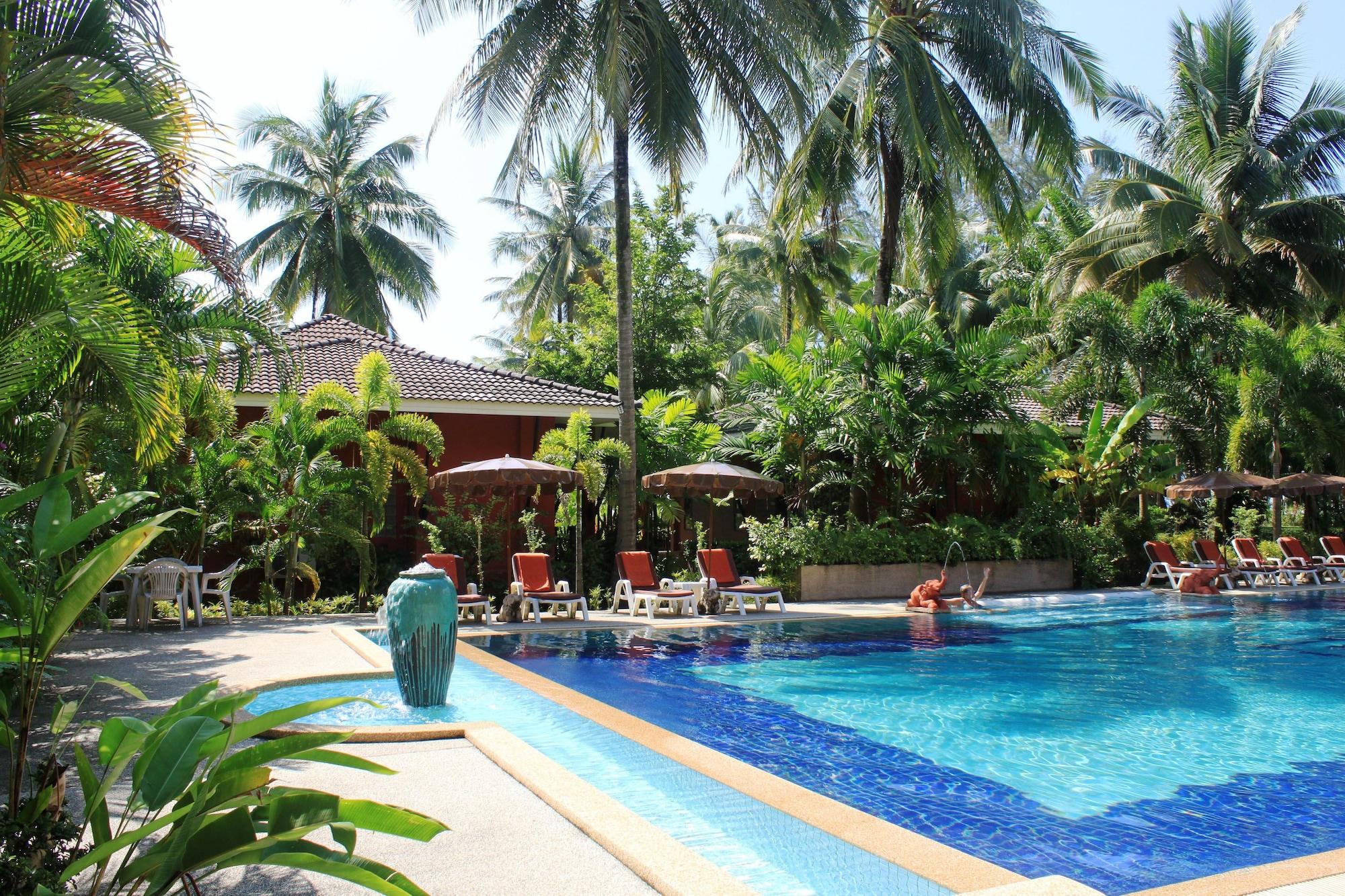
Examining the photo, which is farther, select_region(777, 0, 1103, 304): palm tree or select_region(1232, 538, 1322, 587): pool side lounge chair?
select_region(1232, 538, 1322, 587): pool side lounge chair

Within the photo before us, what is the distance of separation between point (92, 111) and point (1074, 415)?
24.3 m

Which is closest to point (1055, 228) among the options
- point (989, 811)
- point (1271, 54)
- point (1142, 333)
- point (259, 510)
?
point (1271, 54)

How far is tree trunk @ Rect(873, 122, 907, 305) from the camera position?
20000 mm

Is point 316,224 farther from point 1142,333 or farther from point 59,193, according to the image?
point 59,193

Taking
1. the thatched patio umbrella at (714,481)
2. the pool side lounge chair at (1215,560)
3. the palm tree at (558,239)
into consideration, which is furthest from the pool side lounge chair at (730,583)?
the palm tree at (558,239)

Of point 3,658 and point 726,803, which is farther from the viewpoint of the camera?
point 726,803

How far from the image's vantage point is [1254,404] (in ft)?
72.9

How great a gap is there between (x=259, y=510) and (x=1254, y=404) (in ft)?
70.1

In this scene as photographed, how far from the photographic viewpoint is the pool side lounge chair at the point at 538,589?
13844 mm

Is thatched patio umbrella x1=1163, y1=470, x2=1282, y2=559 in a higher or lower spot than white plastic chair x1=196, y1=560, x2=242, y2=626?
higher

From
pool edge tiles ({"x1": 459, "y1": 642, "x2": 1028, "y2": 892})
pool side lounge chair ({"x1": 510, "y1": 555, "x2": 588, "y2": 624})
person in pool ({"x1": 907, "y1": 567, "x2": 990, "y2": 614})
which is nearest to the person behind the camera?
pool edge tiles ({"x1": 459, "y1": 642, "x2": 1028, "y2": 892})

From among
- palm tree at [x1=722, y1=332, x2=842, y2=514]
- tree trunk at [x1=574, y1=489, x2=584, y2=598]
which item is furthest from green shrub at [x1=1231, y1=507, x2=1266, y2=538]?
tree trunk at [x1=574, y1=489, x2=584, y2=598]

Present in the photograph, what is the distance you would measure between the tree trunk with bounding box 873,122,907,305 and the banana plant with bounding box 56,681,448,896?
18918mm

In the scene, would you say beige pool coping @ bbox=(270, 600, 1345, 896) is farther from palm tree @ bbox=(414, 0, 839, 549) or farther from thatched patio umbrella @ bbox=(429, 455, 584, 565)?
palm tree @ bbox=(414, 0, 839, 549)
